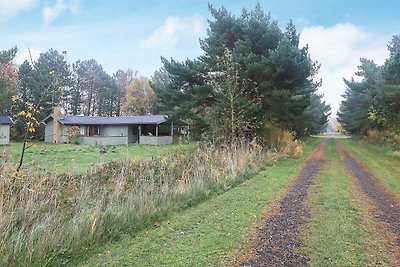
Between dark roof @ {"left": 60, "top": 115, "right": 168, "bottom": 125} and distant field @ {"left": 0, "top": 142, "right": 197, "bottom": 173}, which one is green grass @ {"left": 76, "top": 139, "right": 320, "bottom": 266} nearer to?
distant field @ {"left": 0, "top": 142, "right": 197, "bottom": 173}

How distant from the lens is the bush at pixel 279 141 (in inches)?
671

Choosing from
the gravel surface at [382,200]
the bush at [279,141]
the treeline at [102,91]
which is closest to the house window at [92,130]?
the treeline at [102,91]

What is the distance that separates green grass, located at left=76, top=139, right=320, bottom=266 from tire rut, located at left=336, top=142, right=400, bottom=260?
76.4 inches

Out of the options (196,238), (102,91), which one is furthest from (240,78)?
(102,91)

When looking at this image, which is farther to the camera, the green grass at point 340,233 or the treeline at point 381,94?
the treeline at point 381,94

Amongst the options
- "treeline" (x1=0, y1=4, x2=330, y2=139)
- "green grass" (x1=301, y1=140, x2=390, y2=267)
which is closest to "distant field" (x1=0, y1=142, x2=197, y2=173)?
"treeline" (x1=0, y1=4, x2=330, y2=139)

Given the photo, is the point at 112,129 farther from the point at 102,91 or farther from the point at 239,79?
the point at 239,79

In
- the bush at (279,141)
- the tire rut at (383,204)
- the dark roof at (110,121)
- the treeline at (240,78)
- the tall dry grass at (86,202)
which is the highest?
the treeline at (240,78)

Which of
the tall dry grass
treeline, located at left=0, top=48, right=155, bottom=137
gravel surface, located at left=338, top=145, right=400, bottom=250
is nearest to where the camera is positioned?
the tall dry grass

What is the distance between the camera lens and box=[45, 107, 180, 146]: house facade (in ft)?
102

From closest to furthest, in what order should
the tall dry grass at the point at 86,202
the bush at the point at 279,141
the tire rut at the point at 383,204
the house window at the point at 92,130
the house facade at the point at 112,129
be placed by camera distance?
the tall dry grass at the point at 86,202
the tire rut at the point at 383,204
the bush at the point at 279,141
the house facade at the point at 112,129
the house window at the point at 92,130

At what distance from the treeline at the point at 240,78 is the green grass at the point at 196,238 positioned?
8.09 m

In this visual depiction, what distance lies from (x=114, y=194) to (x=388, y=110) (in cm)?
1888

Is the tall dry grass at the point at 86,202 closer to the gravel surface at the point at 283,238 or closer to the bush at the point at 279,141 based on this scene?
the gravel surface at the point at 283,238
